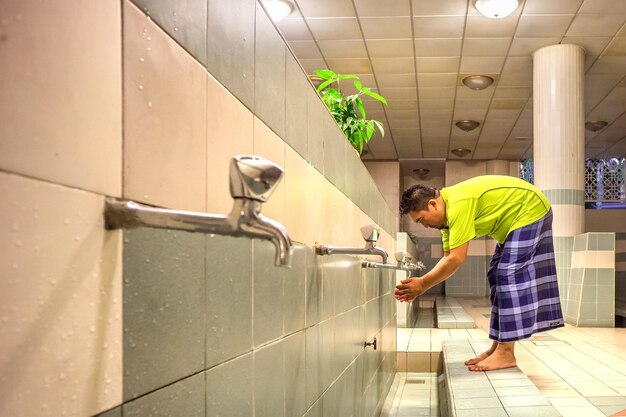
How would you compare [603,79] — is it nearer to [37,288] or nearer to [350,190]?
[350,190]

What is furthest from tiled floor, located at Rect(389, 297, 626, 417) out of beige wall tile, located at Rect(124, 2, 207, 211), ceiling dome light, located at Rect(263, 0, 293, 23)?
ceiling dome light, located at Rect(263, 0, 293, 23)

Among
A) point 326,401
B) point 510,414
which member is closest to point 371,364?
point 510,414

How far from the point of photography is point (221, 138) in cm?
108

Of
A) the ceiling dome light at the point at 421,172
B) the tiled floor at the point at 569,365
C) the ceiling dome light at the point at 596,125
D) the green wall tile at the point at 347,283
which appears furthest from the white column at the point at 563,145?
the ceiling dome light at the point at 421,172

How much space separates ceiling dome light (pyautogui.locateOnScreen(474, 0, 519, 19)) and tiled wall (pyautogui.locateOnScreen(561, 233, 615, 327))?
2924 mm

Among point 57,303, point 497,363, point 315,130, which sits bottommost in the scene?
point 497,363

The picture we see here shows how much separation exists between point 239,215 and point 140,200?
0.69 ft

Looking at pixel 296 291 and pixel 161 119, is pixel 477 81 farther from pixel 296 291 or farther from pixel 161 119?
pixel 161 119

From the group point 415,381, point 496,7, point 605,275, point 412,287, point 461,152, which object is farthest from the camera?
point 461,152

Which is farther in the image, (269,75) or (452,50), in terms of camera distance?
(452,50)

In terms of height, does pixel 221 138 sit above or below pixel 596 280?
above

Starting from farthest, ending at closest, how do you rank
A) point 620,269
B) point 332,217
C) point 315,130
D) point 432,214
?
point 620,269 < point 432,214 < point 332,217 < point 315,130

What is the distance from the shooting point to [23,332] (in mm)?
558

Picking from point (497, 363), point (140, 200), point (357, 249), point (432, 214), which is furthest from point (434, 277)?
point (140, 200)
